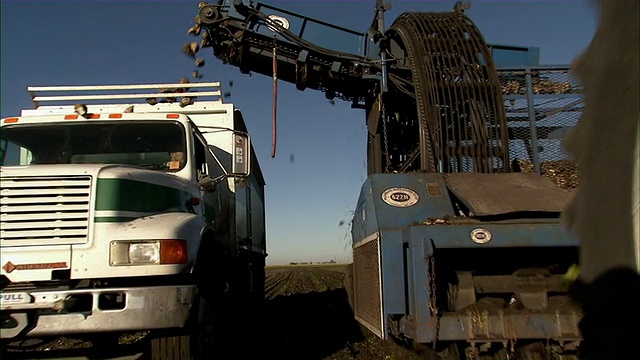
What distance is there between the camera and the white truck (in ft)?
13.3

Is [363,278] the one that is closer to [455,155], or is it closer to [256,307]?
[455,155]

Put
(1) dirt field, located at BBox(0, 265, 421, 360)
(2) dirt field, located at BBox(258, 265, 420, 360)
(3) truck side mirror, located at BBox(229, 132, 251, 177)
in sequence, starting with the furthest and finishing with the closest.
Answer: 1. (2) dirt field, located at BBox(258, 265, 420, 360)
2. (3) truck side mirror, located at BBox(229, 132, 251, 177)
3. (1) dirt field, located at BBox(0, 265, 421, 360)

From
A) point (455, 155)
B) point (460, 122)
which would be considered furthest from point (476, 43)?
point (455, 155)

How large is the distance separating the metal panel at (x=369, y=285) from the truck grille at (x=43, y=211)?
2571mm

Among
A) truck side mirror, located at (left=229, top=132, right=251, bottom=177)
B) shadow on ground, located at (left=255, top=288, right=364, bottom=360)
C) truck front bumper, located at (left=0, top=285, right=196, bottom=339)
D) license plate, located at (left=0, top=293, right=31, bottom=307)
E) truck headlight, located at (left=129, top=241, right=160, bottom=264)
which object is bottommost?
shadow on ground, located at (left=255, top=288, right=364, bottom=360)

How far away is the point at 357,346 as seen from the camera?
26.0 feet

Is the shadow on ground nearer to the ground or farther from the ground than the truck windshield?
nearer to the ground

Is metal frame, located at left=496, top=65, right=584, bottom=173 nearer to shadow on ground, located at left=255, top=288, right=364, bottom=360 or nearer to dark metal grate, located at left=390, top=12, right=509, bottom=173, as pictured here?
dark metal grate, located at left=390, top=12, right=509, bottom=173

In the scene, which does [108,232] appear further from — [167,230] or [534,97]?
[534,97]

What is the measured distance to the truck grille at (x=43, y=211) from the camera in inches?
168

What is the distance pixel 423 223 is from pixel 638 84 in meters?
3.42

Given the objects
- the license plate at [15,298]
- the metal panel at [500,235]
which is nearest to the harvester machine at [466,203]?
the metal panel at [500,235]

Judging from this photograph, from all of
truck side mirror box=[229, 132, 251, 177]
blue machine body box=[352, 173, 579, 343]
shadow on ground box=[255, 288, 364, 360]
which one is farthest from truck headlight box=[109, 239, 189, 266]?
shadow on ground box=[255, 288, 364, 360]

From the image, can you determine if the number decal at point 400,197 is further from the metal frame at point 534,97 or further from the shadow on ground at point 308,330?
the shadow on ground at point 308,330
